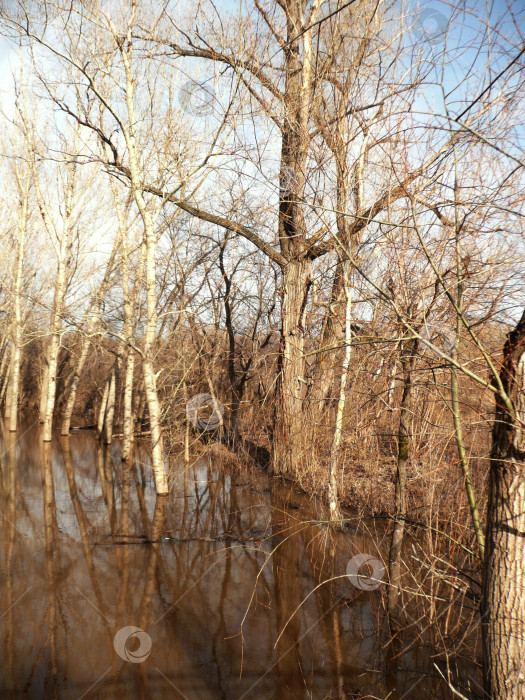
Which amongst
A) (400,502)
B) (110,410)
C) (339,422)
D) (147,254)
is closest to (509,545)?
(400,502)

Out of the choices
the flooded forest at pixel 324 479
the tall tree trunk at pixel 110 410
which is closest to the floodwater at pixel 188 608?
the flooded forest at pixel 324 479

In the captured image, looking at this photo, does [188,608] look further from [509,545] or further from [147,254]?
[147,254]

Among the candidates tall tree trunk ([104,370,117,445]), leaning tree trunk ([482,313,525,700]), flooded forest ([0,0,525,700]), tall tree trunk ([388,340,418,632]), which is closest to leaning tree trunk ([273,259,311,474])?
flooded forest ([0,0,525,700])

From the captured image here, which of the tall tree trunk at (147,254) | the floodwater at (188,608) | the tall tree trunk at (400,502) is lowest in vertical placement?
the floodwater at (188,608)

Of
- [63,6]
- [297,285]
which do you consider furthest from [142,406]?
[63,6]

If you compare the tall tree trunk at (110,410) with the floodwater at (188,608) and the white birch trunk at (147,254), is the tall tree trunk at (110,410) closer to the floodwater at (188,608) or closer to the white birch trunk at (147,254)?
the floodwater at (188,608)

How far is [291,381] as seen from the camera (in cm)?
938

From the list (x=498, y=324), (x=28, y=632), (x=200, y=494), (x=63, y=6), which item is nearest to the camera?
(x=498, y=324)

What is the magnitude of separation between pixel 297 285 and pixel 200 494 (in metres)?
4.04

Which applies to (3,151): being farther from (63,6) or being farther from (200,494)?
(200,494)

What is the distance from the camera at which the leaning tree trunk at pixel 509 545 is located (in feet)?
8.71

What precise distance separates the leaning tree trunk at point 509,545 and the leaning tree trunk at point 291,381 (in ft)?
18.7

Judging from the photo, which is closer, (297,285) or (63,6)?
(63,6)

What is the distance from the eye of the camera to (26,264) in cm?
2091
